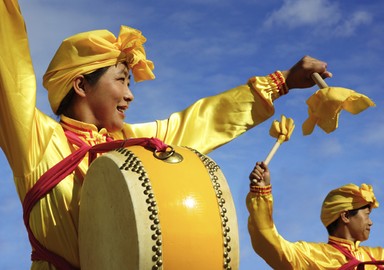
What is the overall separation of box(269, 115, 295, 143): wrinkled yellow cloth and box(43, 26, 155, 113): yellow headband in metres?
1.26

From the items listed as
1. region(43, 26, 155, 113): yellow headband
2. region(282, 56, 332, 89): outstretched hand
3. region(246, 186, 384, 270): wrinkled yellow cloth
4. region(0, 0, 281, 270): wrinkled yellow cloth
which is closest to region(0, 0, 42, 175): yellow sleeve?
region(0, 0, 281, 270): wrinkled yellow cloth

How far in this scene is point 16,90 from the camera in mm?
3150

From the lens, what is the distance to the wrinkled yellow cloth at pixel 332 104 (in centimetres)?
373

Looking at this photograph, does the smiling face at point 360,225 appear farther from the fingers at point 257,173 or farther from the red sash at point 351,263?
the fingers at point 257,173

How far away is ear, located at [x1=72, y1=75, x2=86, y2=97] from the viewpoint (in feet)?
11.4

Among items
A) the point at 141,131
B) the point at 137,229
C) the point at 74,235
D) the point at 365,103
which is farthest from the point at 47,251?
the point at 365,103

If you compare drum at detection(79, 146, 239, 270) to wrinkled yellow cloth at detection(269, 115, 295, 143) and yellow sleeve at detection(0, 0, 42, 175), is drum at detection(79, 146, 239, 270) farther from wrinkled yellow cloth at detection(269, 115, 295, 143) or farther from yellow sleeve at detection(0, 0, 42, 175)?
wrinkled yellow cloth at detection(269, 115, 295, 143)

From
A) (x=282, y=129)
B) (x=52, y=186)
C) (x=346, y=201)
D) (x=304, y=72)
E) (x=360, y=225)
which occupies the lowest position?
(x=360, y=225)

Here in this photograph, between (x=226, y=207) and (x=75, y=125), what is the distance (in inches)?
37.6

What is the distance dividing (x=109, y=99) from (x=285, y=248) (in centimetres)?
301

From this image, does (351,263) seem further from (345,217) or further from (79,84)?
(79,84)

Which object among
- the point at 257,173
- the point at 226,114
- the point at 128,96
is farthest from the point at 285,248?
the point at 128,96

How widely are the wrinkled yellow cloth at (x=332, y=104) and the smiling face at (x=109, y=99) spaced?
975 millimetres

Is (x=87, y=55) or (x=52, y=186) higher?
(x=87, y=55)
